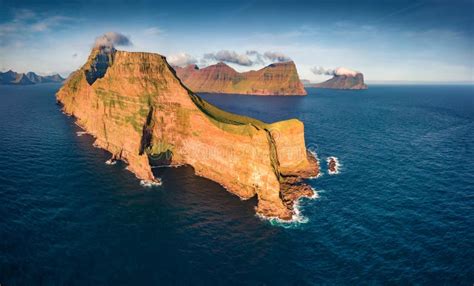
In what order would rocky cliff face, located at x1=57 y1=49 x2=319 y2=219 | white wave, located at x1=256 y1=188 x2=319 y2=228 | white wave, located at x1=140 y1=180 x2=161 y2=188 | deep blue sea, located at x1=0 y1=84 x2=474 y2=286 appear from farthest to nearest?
white wave, located at x1=140 y1=180 x2=161 y2=188 → rocky cliff face, located at x1=57 y1=49 x2=319 y2=219 → white wave, located at x1=256 y1=188 x2=319 y2=228 → deep blue sea, located at x1=0 y1=84 x2=474 y2=286

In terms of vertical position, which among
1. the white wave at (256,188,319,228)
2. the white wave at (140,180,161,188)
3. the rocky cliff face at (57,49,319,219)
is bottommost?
the white wave at (256,188,319,228)

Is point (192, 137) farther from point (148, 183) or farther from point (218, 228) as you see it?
point (218, 228)

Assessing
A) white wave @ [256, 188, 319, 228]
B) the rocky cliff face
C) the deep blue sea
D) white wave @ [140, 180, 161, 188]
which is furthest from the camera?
white wave @ [140, 180, 161, 188]

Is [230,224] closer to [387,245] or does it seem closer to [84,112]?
[387,245]

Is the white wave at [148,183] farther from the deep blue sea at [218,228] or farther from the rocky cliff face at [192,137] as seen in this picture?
the deep blue sea at [218,228]

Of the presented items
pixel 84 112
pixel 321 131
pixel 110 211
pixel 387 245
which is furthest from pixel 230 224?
pixel 84 112

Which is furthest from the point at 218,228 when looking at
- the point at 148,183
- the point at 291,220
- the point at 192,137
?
the point at 192,137

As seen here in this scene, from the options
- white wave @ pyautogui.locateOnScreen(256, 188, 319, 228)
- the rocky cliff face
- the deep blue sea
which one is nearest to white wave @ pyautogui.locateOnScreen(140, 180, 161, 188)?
the rocky cliff face

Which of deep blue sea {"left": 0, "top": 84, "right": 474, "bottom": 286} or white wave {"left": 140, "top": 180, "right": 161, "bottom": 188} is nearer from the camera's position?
deep blue sea {"left": 0, "top": 84, "right": 474, "bottom": 286}

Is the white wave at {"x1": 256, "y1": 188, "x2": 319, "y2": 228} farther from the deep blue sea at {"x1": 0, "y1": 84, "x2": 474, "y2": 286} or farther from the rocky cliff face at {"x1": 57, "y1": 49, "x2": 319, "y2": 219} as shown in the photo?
the rocky cliff face at {"x1": 57, "y1": 49, "x2": 319, "y2": 219}
